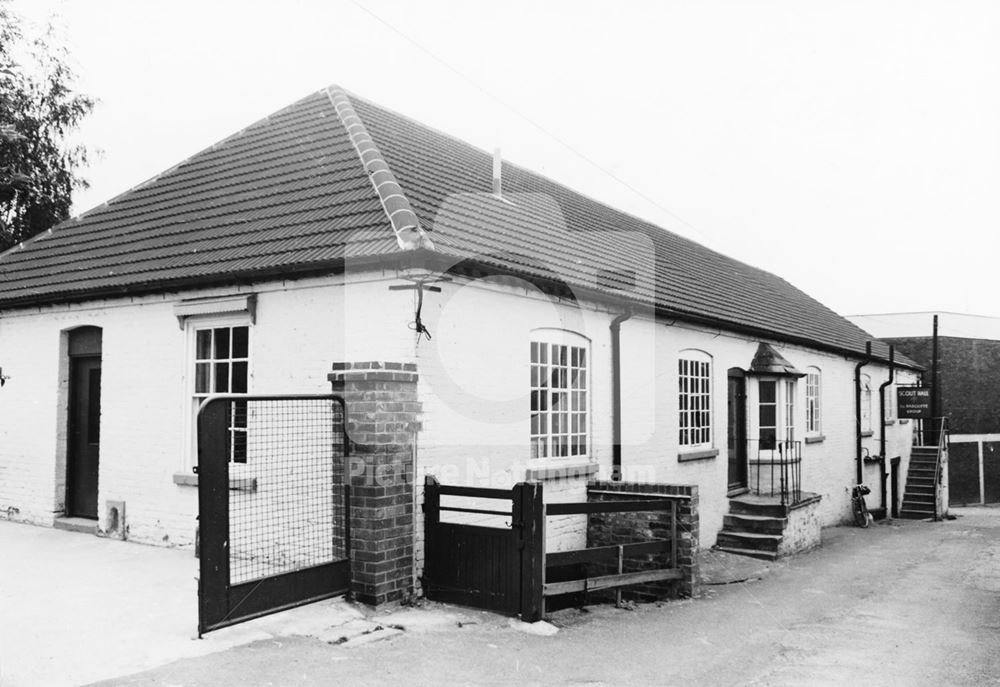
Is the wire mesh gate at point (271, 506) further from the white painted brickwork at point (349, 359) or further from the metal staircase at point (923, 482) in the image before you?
the metal staircase at point (923, 482)

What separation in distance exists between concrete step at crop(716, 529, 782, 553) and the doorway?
9.84m

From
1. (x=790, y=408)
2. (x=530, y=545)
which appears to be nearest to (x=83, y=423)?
(x=530, y=545)

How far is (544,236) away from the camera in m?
12.1

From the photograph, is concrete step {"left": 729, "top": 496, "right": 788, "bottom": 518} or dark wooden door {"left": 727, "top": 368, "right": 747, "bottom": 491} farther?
dark wooden door {"left": 727, "top": 368, "right": 747, "bottom": 491}

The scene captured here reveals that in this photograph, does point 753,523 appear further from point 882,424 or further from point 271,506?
point 882,424

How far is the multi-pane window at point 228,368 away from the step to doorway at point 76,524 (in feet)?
8.21

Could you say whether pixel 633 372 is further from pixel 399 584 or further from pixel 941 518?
pixel 941 518

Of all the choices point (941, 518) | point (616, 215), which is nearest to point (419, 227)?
point (616, 215)

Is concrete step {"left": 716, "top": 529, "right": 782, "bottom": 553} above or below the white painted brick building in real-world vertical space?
below

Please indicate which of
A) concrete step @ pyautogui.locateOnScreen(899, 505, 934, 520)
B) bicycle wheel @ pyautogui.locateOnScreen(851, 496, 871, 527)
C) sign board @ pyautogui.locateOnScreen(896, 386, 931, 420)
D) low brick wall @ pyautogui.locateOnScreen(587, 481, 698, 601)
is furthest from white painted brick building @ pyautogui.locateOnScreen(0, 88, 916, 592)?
sign board @ pyautogui.locateOnScreen(896, 386, 931, 420)

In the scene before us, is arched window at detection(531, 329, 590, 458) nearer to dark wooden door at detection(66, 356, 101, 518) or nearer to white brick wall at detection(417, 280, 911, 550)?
white brick wall at detection(417, 280, 911, 550)

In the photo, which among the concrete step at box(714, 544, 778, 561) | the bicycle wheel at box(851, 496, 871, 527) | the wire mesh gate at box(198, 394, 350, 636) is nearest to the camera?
the wire mesh gate at box(198, 394, 350, 636)

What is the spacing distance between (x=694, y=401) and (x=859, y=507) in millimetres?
9836

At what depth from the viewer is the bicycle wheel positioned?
2111cm
